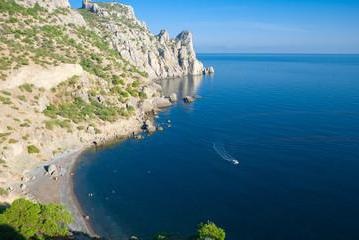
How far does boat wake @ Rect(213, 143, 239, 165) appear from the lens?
84100 millimetres

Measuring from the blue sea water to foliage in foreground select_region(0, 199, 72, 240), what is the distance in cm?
1134

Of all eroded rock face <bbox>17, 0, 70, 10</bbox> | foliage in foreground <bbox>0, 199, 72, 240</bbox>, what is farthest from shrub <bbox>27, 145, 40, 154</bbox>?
eroded rock face <bbox>17, 0, 70, 10</bbox>

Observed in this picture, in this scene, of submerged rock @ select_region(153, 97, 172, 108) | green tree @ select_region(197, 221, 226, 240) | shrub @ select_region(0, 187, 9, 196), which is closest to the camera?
green tree @ select_region(197, 221, 226, 240)

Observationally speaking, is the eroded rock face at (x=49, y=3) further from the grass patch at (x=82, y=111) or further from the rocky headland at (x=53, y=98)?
the grass patch at (x=82, y=111)

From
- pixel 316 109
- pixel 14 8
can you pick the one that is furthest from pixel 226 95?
pixel 14 8

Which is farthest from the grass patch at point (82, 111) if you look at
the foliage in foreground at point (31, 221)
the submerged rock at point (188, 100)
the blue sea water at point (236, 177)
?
the foliage in foreground at point (31, 221)

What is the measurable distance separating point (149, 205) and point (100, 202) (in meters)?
8.80

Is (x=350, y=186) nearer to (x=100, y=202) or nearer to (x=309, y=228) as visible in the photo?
(x=309, y=228)

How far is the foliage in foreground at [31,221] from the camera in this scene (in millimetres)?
42812

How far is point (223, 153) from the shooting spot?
89.5m

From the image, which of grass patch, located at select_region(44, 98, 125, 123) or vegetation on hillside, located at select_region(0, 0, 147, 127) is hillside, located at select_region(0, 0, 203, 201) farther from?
grass patch, located at select_region(44, 98, 125, 123)

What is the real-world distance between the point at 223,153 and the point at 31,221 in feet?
175

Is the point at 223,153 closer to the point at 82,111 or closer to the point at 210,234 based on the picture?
the point at 82,111

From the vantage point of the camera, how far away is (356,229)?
57.2 metres
